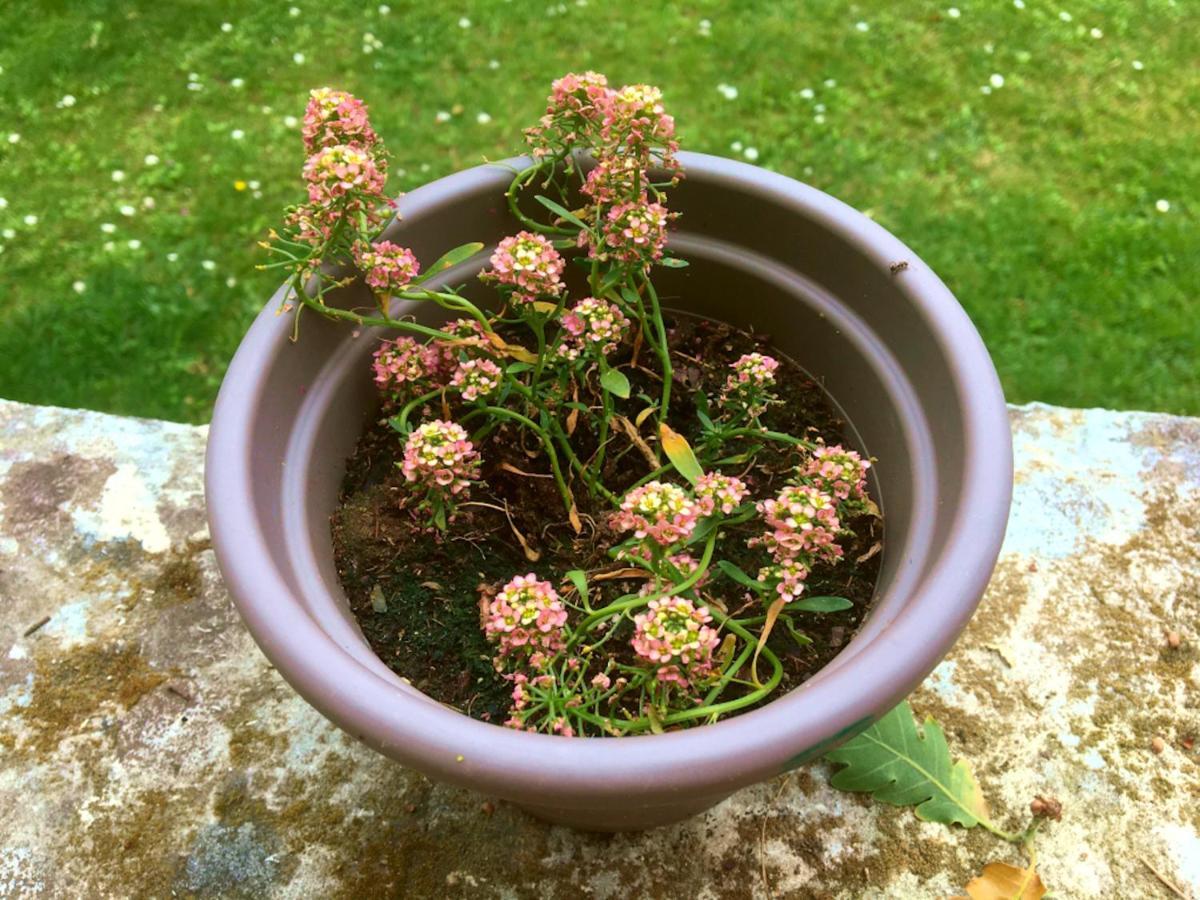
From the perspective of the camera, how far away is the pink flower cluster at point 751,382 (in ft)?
3.68

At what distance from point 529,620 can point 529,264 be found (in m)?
0.40

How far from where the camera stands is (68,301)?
217 cm

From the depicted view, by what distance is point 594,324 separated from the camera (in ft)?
3.59

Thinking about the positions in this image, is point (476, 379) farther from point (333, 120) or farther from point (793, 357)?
point (793, 357)

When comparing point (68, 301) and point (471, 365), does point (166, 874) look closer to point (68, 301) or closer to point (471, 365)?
point (471, 365)

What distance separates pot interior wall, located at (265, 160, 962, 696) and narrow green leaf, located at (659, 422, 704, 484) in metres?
0.25

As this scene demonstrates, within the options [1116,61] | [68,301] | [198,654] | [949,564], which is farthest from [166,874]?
[1116,61]

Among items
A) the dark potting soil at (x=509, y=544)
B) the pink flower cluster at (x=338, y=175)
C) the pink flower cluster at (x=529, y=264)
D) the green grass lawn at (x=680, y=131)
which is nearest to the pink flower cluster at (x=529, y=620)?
the dark potting soil at (x=509, y=544)

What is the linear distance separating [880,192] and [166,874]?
2055mm

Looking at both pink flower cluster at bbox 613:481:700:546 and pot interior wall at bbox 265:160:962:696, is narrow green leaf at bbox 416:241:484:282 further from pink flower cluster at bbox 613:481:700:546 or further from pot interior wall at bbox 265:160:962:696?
pink flower cluster at bbox 613:481:700:546

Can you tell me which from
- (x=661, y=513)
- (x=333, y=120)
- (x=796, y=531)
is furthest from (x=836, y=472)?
(x=333, y=120)

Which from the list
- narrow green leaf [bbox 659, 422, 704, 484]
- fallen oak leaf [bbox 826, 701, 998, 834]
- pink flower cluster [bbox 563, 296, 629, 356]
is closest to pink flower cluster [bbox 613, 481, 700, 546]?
narrow green leaf [bbox 659, 422, 704, 484]

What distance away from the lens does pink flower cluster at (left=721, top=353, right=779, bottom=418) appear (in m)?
1.12

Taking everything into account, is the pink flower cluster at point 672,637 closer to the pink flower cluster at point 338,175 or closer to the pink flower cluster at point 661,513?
the pink flower cluster at point 661,513
